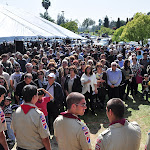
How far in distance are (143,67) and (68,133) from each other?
6.98 m

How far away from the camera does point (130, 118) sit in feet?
20.0

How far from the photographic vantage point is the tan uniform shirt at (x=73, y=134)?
2.22 metres

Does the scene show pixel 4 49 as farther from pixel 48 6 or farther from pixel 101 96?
Answer: pixel 48 6

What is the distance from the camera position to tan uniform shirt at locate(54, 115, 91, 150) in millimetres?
2221

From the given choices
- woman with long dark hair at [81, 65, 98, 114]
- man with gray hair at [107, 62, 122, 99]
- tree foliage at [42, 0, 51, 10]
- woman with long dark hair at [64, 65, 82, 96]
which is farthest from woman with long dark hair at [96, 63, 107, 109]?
tree foliage at [42, 0, 51, 10]

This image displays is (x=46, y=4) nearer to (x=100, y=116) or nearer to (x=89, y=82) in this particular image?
(x=89, y=82)

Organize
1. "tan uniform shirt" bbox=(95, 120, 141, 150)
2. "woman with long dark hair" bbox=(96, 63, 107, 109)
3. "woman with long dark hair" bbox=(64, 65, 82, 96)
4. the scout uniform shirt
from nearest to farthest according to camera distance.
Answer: "tan uniform shirt" bbox=(95, 120, 141, 150)
the scout uniform shirt
"woman with long dark hair" bbox=(64, 65, 82, 96)
"woman with long dark hair" bbox=(96, 63, 107, 109)

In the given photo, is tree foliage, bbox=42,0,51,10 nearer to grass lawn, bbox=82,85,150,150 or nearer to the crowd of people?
the crowd of people

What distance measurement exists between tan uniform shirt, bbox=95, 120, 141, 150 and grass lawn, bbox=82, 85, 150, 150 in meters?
2.87

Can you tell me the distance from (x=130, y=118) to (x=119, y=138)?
171 inches

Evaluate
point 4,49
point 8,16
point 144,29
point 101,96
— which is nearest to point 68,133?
point 101,96

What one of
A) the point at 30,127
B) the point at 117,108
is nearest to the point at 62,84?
the point at 30,127

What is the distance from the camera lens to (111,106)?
218 centimetres

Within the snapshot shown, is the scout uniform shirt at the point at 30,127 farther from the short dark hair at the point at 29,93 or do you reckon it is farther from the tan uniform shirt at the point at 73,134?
the tan uniform shirt at the point at 73,134
